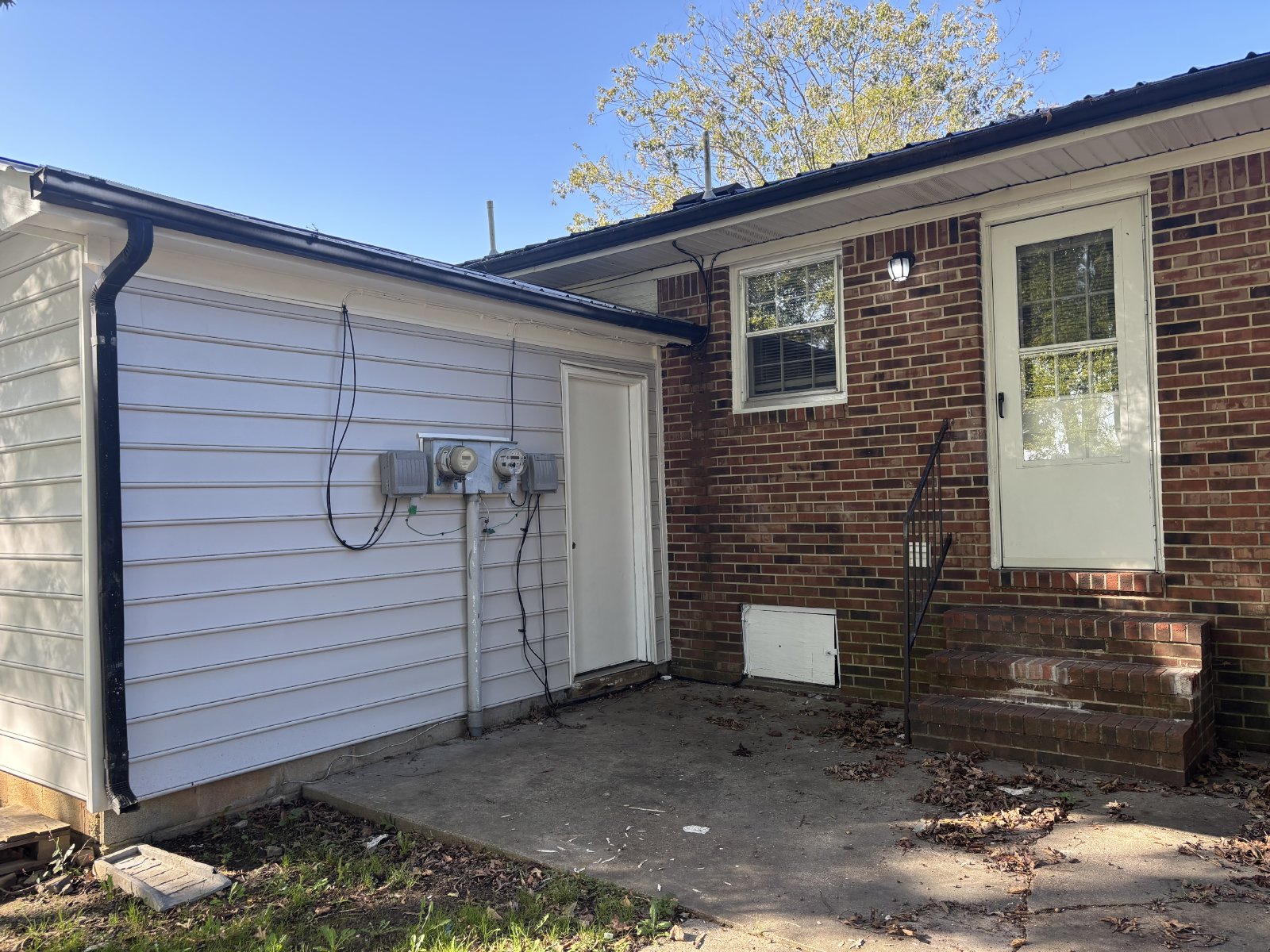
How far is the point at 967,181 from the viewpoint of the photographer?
5.09 m

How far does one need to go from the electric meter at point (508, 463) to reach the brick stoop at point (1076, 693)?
279cm

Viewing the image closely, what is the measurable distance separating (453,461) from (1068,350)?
379 cm

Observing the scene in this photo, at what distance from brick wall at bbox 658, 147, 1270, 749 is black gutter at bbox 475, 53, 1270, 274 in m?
0.72

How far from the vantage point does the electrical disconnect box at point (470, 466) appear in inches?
197

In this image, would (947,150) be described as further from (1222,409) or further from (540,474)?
(540,474)

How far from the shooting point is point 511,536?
5570mm

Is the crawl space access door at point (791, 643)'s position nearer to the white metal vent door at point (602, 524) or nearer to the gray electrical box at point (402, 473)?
the white metal vent door at point (602, 524)

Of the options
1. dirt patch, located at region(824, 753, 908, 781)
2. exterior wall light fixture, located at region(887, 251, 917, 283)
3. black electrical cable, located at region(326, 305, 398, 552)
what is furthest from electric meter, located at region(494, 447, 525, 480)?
exterior wall light fixture, located at region(887, 251, 917, 283)

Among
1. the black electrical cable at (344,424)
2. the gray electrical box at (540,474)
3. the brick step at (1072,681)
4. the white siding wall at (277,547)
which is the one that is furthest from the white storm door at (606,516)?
the brick step at (1072,681)

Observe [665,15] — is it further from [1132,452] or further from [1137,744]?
[1137,744]

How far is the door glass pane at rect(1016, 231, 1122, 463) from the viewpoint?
4969 mm

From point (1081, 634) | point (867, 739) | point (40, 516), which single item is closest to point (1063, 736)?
point (1081, 634)

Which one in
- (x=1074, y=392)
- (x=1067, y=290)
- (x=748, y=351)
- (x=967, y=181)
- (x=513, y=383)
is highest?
(x=967, y=181)

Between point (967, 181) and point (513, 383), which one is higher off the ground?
point (967, 181)
